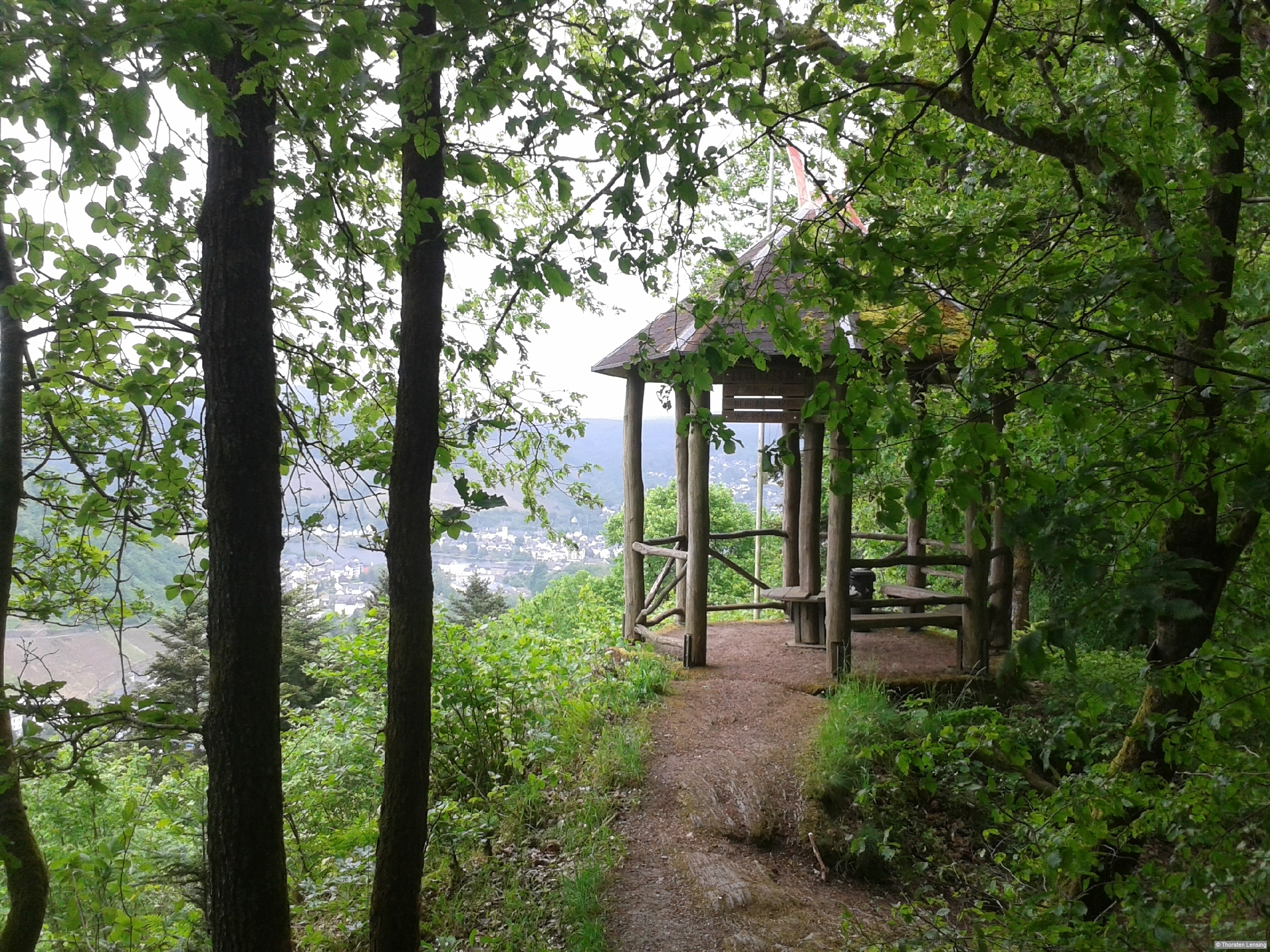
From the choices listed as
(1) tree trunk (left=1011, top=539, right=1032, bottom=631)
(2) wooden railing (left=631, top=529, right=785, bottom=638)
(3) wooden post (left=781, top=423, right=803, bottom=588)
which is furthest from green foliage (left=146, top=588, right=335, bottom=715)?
(1) tree trunk (left=1011, top=539, right=1032, bottom=631)

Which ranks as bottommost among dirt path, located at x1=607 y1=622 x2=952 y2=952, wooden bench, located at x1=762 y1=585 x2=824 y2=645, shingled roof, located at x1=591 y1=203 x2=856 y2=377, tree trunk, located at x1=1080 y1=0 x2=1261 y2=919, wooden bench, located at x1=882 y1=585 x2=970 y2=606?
dirt path, located at x1=607 y1=622 x2=952 y2=952

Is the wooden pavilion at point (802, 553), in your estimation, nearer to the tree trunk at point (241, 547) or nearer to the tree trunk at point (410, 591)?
the tree trunk at point (410, 591)

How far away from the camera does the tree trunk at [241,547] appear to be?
292cm

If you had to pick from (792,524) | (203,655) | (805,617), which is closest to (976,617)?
(805,617)

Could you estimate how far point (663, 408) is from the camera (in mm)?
3650

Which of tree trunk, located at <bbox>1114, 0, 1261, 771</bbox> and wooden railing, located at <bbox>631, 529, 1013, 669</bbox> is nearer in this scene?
tree trunk, located at <bbox>1114, 0, 1261, 771</bbox>

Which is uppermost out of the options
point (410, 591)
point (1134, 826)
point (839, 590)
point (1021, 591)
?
point (410, 591)

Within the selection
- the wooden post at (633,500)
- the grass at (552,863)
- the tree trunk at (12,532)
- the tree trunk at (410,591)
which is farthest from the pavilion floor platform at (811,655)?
the tree trunk at (12,532)

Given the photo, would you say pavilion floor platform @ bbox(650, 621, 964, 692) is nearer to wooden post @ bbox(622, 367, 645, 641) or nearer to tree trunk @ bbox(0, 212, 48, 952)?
wooden post @ bbox(622, 367, 645, 641)

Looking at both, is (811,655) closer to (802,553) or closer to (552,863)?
(802,553)

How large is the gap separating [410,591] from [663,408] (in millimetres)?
1411

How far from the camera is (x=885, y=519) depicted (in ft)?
6.08

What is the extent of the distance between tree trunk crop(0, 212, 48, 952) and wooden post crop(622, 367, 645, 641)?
6272 mm

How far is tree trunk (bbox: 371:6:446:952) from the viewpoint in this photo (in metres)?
3.51
